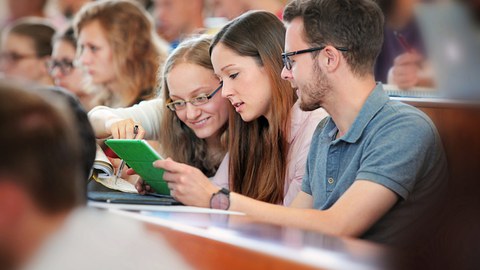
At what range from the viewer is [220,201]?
7.59 feet

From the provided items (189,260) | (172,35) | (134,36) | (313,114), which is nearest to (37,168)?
(189,260)

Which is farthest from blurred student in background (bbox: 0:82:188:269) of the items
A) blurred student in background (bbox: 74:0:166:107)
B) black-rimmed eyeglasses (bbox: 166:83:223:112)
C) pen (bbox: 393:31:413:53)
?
blurred student in background (bbox: 74:0:166:107)

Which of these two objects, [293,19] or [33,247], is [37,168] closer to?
[33,247]

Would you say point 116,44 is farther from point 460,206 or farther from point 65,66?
point 460,206

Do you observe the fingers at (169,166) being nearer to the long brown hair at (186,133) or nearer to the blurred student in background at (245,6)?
the long brown hair at (186,133)

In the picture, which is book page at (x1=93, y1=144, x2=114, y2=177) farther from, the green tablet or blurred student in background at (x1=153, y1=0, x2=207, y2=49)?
blurred student in background at (x1=153, y1=0, x2=207, y2=49)

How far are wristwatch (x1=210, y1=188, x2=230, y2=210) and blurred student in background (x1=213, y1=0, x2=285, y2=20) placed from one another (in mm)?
1512

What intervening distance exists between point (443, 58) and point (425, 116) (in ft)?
1.53

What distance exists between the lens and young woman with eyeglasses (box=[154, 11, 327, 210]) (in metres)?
2.74

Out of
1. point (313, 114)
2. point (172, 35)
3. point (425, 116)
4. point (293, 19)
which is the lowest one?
point (172, 35)

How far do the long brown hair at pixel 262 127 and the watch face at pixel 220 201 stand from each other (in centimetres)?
43

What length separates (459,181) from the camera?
7.25ft

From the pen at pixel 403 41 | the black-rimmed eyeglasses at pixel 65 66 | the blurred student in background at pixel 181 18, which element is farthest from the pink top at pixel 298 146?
the black-rimmed eyeglasses at pixel 65 66

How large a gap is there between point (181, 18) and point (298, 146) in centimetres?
238
